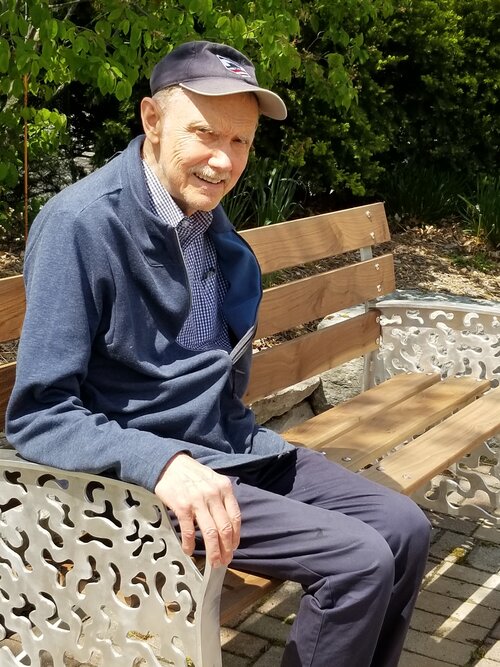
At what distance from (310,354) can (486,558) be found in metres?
1.05

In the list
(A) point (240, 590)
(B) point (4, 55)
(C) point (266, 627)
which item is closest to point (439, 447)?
(C) point (266, 627)

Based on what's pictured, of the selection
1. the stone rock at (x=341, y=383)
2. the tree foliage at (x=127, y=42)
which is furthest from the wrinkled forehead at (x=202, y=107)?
the stone rock at (x=341, y=383)

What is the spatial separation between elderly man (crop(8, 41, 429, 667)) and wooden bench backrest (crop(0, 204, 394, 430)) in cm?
97

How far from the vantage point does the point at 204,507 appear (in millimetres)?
2303

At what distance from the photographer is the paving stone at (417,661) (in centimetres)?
339

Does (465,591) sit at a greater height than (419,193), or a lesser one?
lesser

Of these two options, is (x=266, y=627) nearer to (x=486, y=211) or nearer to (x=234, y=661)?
(x=234, y=661)

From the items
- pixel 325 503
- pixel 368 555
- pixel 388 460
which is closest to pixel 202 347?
pixel 325 503

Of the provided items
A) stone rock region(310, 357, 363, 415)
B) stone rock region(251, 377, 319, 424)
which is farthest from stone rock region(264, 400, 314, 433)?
stone rock region(310, 357, 363, 415)

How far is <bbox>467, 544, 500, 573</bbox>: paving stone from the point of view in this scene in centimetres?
410

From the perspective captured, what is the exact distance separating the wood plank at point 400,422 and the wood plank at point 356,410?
26 millimetres

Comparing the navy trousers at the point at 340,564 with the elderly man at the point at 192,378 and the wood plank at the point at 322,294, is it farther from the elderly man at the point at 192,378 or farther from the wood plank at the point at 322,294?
the wood plank at the point at 322,294

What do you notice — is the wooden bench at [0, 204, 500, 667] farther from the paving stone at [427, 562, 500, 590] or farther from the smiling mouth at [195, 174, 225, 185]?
the smiling mouth at [195, 174, 225, 185]

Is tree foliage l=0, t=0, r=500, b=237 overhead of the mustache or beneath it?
beneath
